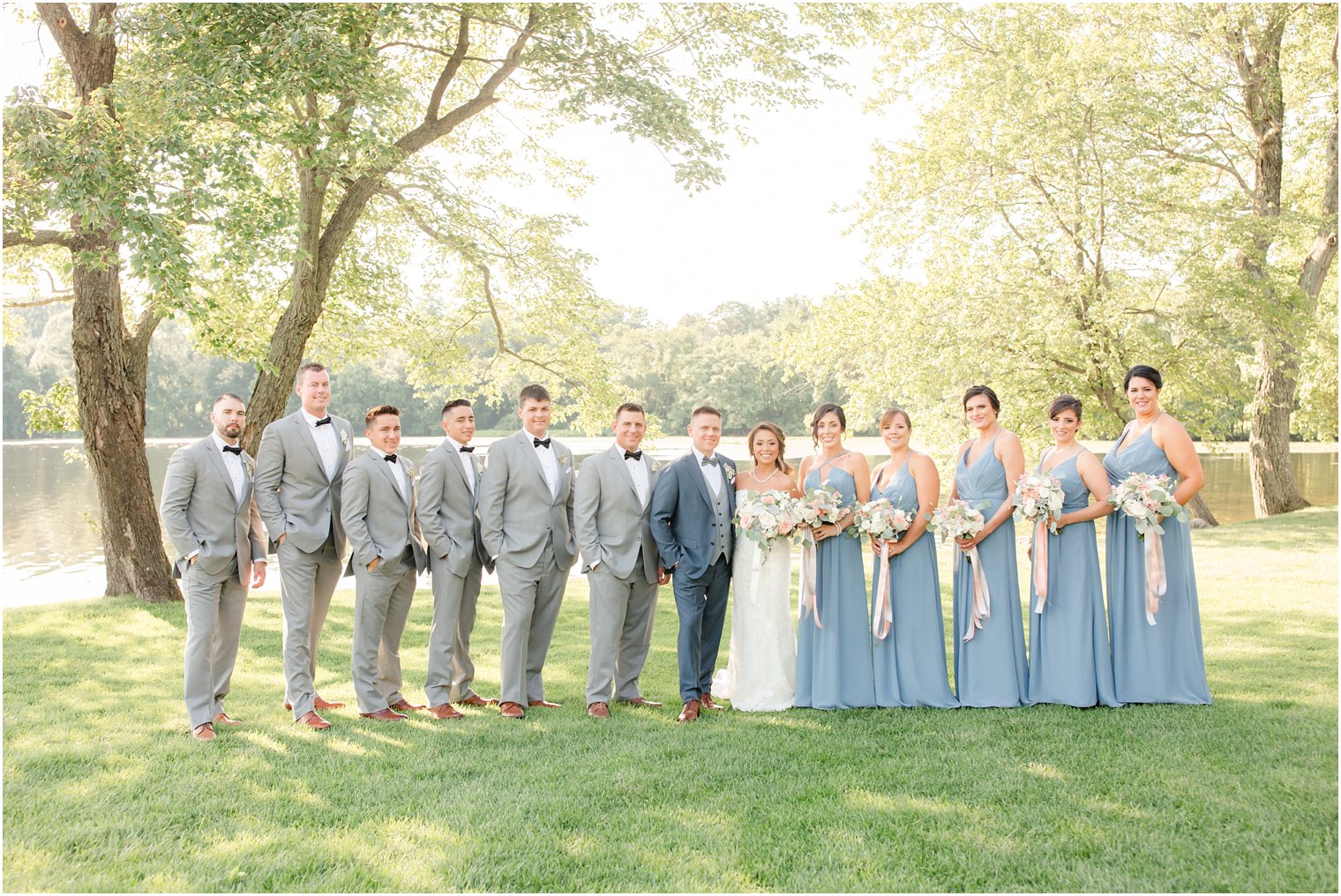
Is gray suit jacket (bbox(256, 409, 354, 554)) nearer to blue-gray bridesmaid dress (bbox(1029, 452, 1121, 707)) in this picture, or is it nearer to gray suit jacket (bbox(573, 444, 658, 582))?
gray suit jacket (bbox(573, 444, 658, 582))

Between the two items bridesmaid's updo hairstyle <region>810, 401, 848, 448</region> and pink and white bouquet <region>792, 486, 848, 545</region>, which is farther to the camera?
bridesmaid's updo hairstyle <region>810, 401, 848, 448</region>

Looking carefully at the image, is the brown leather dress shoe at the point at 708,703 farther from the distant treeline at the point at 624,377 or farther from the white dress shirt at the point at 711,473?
the distant treeline at the point at 624,377

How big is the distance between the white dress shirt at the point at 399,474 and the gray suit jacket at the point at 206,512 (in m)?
0.92

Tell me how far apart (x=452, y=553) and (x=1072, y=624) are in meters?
4.28

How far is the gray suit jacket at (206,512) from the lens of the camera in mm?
5992

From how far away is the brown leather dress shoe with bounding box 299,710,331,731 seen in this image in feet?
20.0

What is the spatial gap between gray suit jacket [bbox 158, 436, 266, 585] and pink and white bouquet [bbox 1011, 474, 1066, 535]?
16.8 ft

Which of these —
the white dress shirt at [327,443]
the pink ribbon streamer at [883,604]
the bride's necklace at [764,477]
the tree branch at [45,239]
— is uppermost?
the tree branch at [45,239]

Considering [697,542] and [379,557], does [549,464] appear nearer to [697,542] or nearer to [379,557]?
[697,542]

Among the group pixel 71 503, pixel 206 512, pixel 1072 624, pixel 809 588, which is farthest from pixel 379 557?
pixel 71 503

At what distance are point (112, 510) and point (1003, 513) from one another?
10.2 meters

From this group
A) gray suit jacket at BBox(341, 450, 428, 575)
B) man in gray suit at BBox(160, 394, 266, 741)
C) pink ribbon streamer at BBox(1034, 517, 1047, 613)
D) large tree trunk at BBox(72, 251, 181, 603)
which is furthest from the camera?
large tree trunk at BBox(72, 251, 181, 603)

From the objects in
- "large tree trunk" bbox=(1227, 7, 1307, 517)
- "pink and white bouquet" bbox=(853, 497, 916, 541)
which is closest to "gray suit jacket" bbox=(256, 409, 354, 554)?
"pink and white bouquet" bbox=(853, 497, 916, 541)

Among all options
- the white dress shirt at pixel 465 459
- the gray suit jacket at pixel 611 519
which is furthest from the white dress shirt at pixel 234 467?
the gray suit jacket at pixel 611 519
